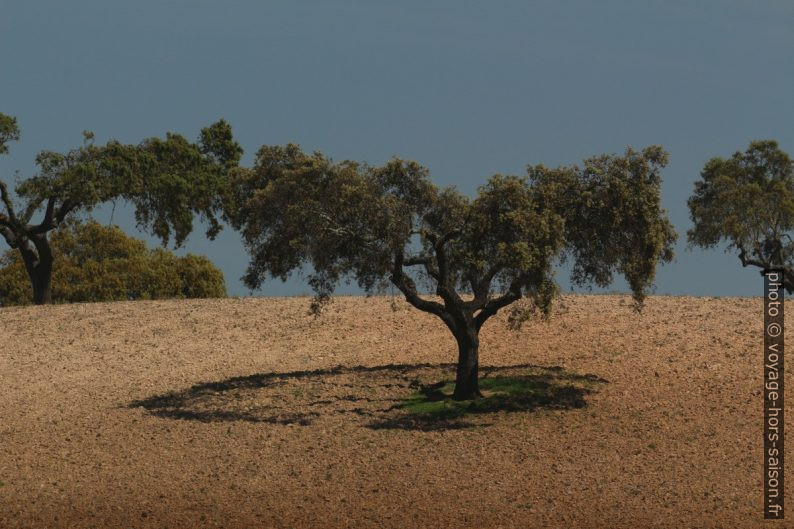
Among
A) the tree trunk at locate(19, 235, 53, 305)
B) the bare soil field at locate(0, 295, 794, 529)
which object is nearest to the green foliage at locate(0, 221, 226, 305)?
the tree trunk at locate(19, 235, 53, 305)

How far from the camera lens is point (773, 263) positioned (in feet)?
131

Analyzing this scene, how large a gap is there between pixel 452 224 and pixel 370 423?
5.88 m

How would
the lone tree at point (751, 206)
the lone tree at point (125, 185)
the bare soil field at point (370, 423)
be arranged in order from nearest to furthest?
the bare soil field at point (370, 423)
the lone tree at point (751, 206)
the lone tree at point (125, 185)

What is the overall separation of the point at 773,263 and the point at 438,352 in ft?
51.0

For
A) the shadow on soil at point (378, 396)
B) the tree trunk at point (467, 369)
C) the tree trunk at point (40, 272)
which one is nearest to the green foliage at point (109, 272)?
the tree trunk at point (40, 272)

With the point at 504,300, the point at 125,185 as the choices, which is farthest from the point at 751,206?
the point at 125,185


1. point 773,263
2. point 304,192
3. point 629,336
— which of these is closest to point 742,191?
point 773,263

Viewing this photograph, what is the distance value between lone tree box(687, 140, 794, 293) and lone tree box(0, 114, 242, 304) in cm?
2373

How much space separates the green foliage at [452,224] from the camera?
2580cm

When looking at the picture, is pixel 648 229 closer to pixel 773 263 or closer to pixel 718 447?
pixel 718 447

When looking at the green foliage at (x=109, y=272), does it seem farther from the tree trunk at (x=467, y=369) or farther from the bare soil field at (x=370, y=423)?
the tree trunk at (x=467, y=369)

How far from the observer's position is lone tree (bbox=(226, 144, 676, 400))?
84.8 feet

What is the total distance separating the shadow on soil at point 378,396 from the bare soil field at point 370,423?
11cm

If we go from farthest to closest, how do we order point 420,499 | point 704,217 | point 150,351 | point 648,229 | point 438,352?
point 704,217 → point 150,351 → point 438,352 → point 648,229 → point 420,499
